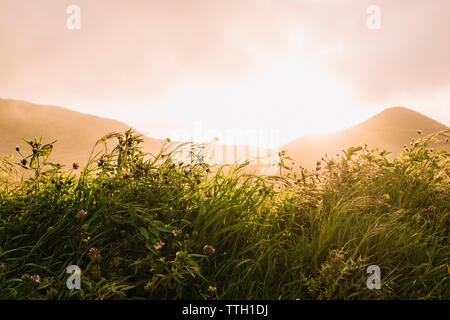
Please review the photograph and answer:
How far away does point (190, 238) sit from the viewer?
219cm

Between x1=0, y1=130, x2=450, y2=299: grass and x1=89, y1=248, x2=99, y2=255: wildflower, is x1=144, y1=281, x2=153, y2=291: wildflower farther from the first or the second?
x1=89, y1=248, x2=99, y2=255: wildflower

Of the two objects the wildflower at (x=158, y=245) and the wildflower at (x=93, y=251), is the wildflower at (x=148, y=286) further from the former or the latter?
the wildflower at (x=93, y=251)

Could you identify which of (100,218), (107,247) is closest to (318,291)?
(107,247)

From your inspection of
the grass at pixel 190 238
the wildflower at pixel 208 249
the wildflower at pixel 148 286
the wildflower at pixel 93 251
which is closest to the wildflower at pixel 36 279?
the grass at pixel 190 238

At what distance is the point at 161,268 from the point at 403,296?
1822 mm

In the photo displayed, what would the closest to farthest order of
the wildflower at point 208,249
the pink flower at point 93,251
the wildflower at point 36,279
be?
1. the wildflower at point 36,279
2. the pink flower at point 93,251
3. the wildflower at point 208,249

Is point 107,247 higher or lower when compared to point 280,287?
higher

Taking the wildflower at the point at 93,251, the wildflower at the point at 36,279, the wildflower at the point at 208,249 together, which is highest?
the wildflower at the point at 93,251

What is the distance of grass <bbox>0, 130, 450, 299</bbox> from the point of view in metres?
1.92

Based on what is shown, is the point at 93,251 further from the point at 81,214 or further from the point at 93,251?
the point at 81,214

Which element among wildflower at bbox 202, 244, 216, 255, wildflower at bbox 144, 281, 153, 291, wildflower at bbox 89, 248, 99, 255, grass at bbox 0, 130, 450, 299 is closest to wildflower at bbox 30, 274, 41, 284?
grass at bbox 0, 130, 450, 299

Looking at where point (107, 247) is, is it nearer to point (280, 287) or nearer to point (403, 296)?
point (280, 287)

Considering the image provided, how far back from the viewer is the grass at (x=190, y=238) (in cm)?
192
